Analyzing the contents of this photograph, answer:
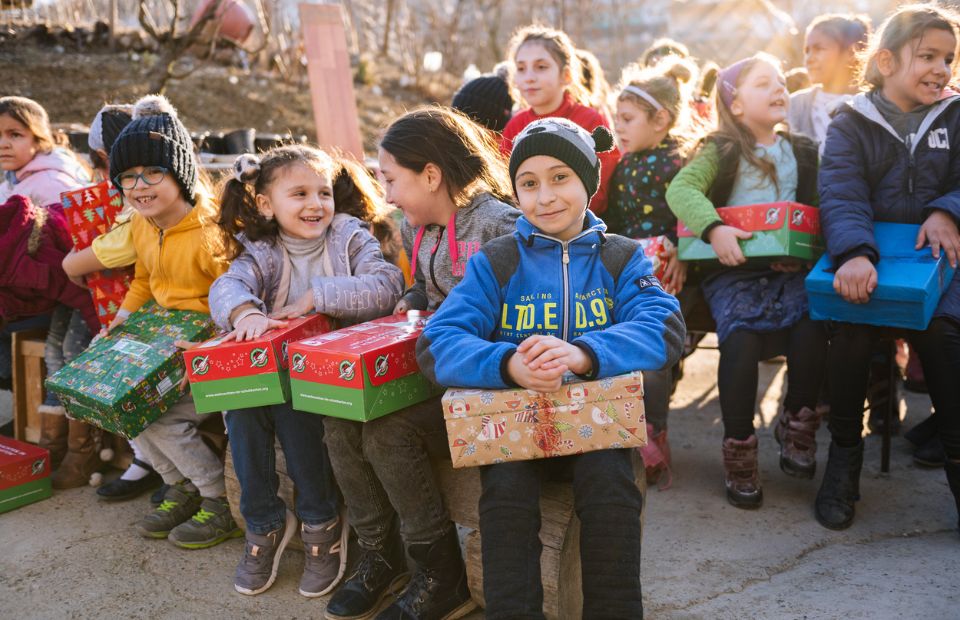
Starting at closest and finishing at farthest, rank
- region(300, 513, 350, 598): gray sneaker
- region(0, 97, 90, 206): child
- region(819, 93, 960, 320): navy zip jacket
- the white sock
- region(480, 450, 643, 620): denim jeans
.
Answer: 1. region(480, 450, 643, 620): denim jeans
2. region(300, 513, 350, 598): gray sneaker
3. region(819, 93, 960, 320): navy zip jacket
4. the white sock
5. region(0, 97, 90, 206): child

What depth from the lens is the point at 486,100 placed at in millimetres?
4215

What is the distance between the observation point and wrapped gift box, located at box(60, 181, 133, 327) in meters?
3.34

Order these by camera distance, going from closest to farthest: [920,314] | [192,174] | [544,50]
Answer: [920,314] → [192,174] → [544,50]

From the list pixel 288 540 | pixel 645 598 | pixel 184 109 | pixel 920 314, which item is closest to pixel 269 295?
pixel 288 540

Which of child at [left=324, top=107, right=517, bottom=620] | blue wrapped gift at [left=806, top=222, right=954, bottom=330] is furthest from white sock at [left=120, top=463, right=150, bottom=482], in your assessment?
blue wrapped gift at [left=806, top=222, right=954, bottom=330]

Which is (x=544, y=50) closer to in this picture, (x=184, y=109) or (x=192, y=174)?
(x=192, y=174)

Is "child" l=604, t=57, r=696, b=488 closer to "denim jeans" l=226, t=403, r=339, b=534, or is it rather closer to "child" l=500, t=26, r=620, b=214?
"child" l=500, t=26, r=620, b=214

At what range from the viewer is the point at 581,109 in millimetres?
3850

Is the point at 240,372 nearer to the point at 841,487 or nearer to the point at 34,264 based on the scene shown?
the point at 34,264

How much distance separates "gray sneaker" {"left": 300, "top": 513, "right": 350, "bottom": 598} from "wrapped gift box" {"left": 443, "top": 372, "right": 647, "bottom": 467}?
845 mm

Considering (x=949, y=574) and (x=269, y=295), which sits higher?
(x=269, y=295)

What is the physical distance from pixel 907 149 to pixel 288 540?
2.73m

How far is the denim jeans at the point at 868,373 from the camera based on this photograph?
2.61 metres

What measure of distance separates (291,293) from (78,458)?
1490mm
